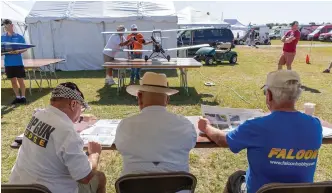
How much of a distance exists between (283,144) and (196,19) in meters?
19.2

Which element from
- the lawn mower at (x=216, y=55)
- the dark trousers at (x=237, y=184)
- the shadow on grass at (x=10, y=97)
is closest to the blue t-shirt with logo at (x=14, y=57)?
the shadow on grass at (x=10, y=97)

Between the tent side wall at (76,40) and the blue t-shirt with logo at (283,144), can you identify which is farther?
the tent side wall at (76,40)

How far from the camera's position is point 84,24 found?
1173cm

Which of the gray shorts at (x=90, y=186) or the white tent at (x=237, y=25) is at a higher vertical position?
the white tent at (x=237, y=25)

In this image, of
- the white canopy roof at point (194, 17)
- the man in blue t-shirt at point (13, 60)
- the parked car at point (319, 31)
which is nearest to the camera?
the man in blue t-shirt at point (13, 60)

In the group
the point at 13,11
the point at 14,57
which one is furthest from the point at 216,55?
the point at 14,57

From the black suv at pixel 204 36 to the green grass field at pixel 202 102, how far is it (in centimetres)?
605

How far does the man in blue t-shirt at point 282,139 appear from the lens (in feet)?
5.61

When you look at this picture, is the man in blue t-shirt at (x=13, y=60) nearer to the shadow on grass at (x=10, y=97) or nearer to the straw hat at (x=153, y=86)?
the shadow on grass at (x=10, y=97)

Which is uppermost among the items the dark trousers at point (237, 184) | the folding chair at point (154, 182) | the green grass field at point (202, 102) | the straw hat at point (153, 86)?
the straw hat at point (153, 86)

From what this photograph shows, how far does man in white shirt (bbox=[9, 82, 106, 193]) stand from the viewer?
5.56ft

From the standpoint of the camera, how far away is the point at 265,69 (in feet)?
39.3

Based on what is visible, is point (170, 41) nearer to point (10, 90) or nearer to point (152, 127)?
point (10, 90)

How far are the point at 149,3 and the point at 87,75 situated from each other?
3.75 metres
